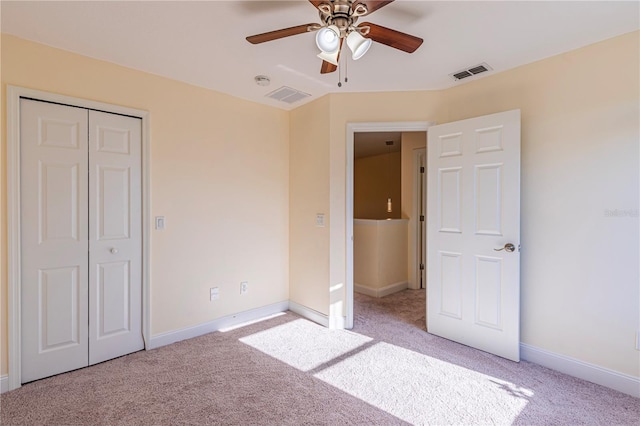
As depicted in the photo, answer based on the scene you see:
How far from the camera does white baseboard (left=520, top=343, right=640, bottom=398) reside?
2.10 meters

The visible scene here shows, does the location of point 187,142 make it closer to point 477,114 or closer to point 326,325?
point 326,325

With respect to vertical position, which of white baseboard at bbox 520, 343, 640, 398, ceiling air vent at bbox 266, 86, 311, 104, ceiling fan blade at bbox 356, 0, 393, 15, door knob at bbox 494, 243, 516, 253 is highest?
ceiling air vent at bbox 266, 86, 311, 104

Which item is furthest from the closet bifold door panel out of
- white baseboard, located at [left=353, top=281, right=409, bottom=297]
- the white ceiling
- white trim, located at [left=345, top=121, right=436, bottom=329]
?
white baseboard, located at [left=353, top=281, right=409, bottom=297]

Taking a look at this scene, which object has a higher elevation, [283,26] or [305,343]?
[283,26]

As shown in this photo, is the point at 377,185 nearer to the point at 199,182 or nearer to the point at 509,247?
the point at 509,247

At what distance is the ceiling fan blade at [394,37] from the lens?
5.52ft

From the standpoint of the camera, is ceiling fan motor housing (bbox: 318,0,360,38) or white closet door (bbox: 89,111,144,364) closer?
ceiling fan motor housing (bbox: 318,0,360,38)

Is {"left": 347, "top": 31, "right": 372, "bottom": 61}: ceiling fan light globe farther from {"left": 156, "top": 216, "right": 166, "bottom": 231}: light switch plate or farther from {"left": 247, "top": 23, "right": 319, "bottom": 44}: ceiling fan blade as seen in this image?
{"left": 156, "top": 216, "right": 166, "bottom": 231}: light switch plate

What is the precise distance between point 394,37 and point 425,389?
228cm

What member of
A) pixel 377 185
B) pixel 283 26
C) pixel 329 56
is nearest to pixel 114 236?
pixel 283 26

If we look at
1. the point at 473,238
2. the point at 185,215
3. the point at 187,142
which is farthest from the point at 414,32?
the point at 185,215

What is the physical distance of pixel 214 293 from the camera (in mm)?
3176

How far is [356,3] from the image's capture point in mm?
1555

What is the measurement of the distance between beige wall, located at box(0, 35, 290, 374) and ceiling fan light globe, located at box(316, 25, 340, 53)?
173 centimetres
